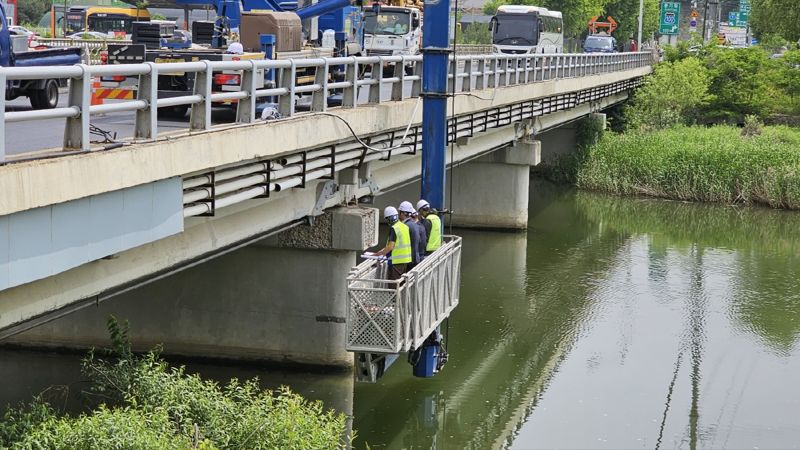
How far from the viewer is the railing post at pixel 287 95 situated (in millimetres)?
15039

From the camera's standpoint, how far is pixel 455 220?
33750mm

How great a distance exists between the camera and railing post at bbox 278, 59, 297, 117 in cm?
1504

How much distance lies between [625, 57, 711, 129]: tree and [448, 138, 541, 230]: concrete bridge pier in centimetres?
1846

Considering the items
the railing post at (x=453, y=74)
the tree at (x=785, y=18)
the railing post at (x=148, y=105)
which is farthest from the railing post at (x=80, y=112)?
the tree at (x=785, y=18)

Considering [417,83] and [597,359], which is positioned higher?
[417,83]

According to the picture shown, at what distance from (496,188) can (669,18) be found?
47.7 metres

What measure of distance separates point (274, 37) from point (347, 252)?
190 inches

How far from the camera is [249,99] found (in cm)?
1406

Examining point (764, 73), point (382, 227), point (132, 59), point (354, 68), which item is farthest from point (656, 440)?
point (764, 73)

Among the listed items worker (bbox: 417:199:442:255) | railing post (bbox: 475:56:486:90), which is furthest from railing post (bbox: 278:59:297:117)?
railing post (bbox: 475:56:486:90)

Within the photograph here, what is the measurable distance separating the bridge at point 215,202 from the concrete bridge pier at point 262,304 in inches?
0.8

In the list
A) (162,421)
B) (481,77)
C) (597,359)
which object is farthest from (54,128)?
(481,77)

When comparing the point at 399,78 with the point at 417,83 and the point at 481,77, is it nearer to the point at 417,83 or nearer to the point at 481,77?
the point at 417,83

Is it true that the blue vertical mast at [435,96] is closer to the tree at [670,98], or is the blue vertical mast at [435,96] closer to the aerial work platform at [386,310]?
the aerial work platform at [386,310]
